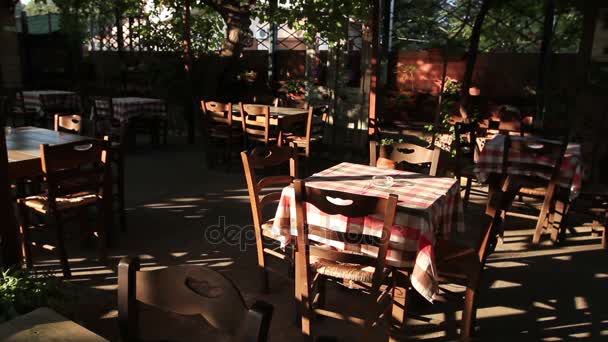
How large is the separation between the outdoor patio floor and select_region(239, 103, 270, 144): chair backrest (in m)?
1.17

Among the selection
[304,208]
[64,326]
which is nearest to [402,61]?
[304,208]

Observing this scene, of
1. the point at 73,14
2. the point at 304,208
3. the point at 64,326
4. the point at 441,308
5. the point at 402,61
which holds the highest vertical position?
the point at 73,14

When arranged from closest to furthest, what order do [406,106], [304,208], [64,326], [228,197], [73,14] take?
[64,326], [304,208], [228,197], [406,106], [73,14]

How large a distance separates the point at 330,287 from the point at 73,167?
2057 millimetres

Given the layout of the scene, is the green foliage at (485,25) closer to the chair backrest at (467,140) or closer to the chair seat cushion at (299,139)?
the chair backrest at (467,140)

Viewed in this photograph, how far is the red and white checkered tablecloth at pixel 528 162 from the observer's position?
414cm

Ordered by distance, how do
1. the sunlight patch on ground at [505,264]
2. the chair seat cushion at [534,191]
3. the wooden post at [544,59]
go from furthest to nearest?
the wooden post at [544,59], the chair seat cushion at [534,191], the sunlight patch on ground at [505,264]

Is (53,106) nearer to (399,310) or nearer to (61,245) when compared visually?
(61,245)

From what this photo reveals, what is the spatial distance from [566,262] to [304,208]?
2.70 metres

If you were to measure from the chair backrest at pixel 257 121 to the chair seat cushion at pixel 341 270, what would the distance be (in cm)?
401

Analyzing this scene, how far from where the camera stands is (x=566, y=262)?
3844mm

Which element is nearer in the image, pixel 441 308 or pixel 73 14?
pixel 441 308

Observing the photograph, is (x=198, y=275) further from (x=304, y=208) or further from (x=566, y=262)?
(x=566, y=262)

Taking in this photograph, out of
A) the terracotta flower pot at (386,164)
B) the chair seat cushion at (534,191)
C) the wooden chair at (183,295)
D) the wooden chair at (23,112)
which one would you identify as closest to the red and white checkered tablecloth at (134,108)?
the wooden chair at (23,112)
